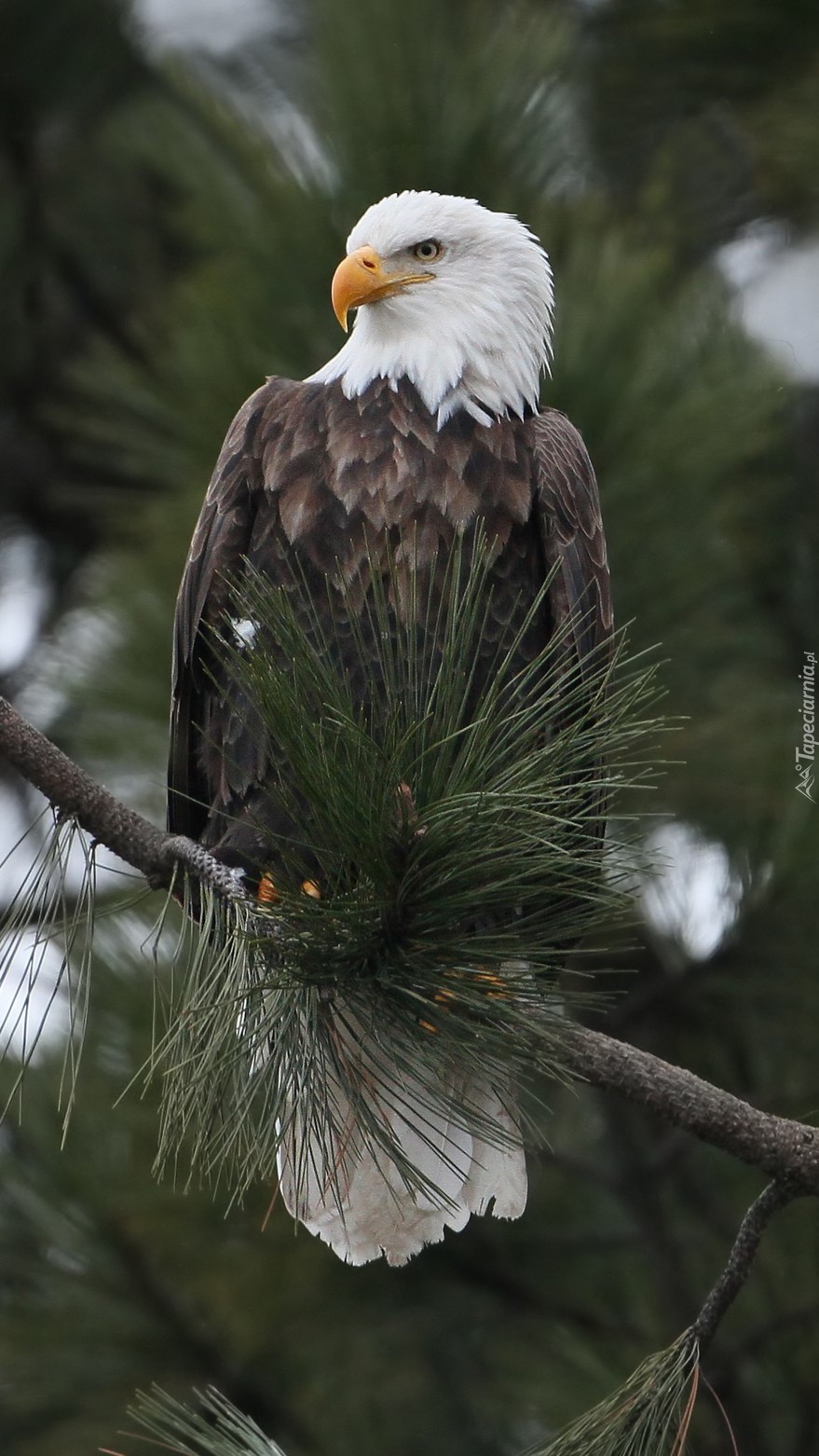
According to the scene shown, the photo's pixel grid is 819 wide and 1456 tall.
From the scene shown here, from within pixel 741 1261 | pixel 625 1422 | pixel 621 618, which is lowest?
pixel 625 1422

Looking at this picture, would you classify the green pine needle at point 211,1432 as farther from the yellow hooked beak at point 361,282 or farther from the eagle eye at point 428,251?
the eagle eye at point 428,251

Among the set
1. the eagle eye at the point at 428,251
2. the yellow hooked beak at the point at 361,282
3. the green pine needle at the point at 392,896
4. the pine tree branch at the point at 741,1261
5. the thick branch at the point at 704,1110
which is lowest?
the pine tree branch at the point at 741,1261

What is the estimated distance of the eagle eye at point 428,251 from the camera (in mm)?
2598

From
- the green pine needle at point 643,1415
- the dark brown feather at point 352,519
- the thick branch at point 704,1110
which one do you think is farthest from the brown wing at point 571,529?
the green pine needle at point 643,1415

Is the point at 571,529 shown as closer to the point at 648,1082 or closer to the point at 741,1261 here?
the point at 648,1082

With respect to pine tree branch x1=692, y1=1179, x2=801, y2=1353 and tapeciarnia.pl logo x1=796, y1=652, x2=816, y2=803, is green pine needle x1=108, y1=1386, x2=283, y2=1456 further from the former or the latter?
tapeciarnia.pl logo x1=796, y1=652, x2=816, y2=803

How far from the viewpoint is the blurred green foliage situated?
326cm

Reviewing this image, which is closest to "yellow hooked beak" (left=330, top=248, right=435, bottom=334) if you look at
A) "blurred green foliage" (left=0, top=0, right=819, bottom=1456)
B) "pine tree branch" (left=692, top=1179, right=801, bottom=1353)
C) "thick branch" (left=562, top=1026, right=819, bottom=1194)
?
"blurred green foliage" (left=0, top=0, right=819, bottom=1456)

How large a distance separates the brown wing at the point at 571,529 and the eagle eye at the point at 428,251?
0.92 ft

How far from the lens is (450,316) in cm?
265

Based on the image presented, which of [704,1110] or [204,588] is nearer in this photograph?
[704,1110]

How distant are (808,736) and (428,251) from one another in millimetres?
896

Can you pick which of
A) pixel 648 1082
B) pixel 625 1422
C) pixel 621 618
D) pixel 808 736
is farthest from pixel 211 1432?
pixel 621 618

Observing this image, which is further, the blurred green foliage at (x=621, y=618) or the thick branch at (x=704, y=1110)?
the blurred green foliage at (x=621, y=618)
